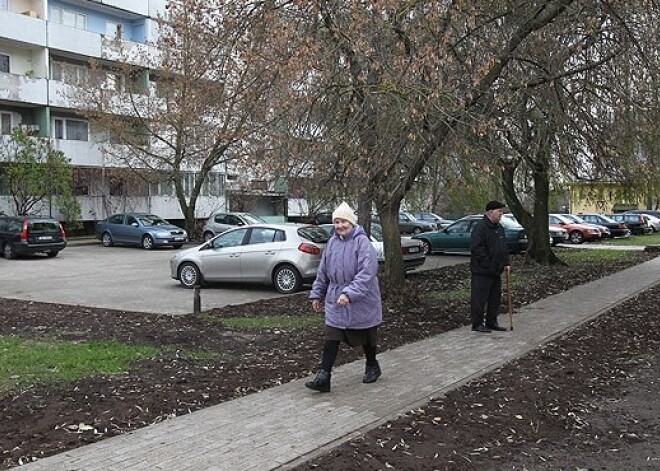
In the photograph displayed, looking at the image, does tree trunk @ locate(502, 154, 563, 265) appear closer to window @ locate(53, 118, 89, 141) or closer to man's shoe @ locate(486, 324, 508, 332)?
man's shoe @ locate(486, 324, 508, 332)

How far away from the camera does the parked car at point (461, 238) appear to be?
24891 mm

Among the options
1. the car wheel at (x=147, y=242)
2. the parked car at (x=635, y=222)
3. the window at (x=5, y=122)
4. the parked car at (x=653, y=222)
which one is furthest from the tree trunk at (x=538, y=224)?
the parked car at (x=653, y=222)

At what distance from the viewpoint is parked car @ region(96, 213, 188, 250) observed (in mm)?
30594

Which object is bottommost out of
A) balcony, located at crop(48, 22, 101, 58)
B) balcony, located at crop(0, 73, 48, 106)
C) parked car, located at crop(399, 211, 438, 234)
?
parked car, located at crop(399, 211, 438, 234)

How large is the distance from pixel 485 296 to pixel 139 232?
23733mm

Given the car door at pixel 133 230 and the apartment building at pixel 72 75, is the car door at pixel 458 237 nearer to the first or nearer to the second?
the car door at pixel 133 230

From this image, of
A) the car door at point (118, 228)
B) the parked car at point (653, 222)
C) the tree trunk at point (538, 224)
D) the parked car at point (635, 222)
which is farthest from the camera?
the parked car at point (653, 222)

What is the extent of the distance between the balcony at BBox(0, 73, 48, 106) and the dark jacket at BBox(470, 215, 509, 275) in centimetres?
3022

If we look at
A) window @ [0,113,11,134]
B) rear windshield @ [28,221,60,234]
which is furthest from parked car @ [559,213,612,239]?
window @ [0,113,11,134]

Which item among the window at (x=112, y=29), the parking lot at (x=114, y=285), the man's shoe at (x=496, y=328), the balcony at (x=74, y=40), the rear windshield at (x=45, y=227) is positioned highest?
the window at (x=112, y=29)

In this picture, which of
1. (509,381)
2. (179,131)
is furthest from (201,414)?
(179,131)

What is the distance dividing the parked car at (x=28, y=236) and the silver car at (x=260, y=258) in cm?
1110

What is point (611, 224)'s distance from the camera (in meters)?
38.9

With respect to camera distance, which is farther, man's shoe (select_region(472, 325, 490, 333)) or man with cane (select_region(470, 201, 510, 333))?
man's shoe (select_region(472, 325, 490, 333))
